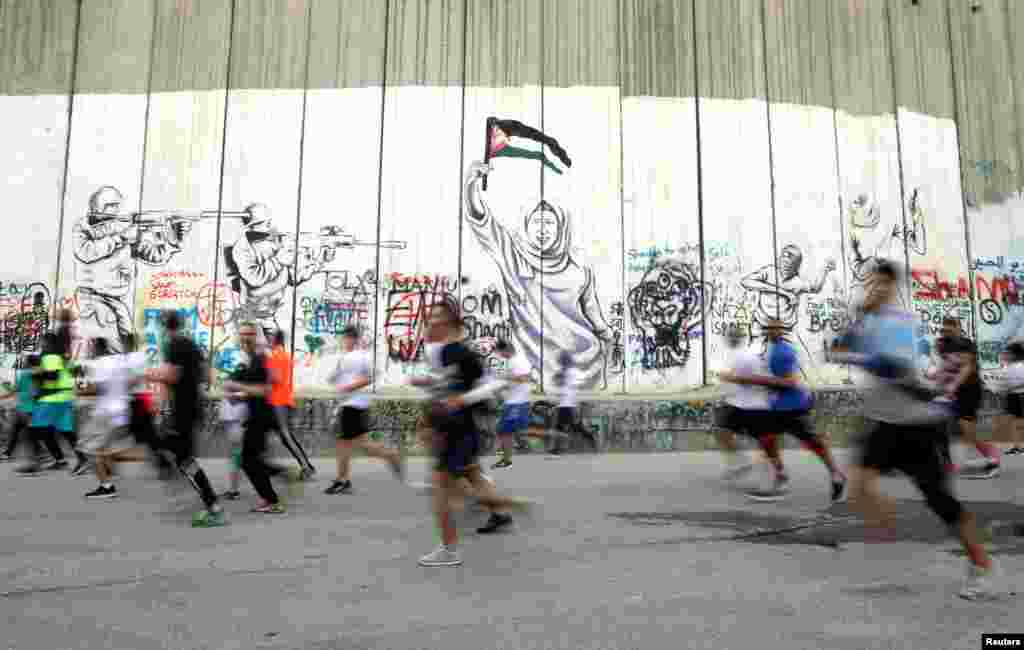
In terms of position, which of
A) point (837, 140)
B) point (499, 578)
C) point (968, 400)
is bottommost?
point (499, 578)

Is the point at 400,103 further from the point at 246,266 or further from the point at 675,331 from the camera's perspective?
the point at 675,331

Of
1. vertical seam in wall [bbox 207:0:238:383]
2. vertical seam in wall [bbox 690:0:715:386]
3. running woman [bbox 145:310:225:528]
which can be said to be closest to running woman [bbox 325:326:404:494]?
running woman [bbox 145:310:225:528]

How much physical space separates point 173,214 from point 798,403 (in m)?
11.9

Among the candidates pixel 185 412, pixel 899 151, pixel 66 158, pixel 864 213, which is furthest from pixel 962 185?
pixel 66 158

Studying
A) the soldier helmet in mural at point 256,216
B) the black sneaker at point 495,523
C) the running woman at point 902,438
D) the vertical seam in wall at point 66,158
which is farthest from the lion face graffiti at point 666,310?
the vertical seam in wall at point 66,158

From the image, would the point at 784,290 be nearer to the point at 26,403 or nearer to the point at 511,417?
the point at 511,417

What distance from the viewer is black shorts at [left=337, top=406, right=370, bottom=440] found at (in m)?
7.11

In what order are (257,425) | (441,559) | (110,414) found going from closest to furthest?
(441,559), (257,425), (110,414)

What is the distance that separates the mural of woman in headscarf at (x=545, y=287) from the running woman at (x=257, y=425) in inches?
304

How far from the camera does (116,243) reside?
1365 centimetres

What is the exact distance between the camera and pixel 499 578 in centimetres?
409

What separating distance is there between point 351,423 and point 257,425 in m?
1.29

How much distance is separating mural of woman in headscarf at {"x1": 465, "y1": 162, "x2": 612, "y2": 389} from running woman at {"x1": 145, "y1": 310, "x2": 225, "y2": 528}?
7997 millimetres

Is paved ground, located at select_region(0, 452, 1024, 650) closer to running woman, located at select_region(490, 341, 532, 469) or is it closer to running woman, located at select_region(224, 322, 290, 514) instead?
running woman, located at select_region(224, 322, 290, 514)
